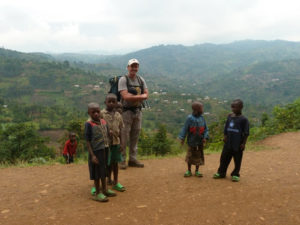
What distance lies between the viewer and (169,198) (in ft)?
11.1

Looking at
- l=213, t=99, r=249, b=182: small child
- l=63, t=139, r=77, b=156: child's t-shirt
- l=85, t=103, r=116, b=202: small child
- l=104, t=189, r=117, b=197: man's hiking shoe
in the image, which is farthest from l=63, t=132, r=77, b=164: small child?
l=213, t=99, r=249, b=182: small child

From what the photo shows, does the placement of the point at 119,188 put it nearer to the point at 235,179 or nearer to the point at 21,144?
the point at 235,179

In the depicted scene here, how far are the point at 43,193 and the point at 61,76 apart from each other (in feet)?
336

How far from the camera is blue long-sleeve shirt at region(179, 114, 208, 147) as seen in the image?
3.99m

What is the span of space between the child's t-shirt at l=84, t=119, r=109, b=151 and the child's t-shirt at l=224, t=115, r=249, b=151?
2.04 meters

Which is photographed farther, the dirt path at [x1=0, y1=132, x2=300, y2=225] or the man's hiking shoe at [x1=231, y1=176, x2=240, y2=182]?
the man's hiking shoe at [x1=231, y1=176, x2=240, y2=182]

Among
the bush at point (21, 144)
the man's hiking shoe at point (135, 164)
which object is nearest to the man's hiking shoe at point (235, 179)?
the man's hiking shoe at point (135, 164)

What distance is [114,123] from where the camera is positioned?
3.58 meters

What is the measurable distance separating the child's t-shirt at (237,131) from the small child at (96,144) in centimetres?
199

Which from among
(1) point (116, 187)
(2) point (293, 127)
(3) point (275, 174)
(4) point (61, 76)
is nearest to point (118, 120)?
(1) point (116, 187)

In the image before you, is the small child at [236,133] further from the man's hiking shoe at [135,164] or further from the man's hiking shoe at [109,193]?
the man's hiking shoe at [109,193]

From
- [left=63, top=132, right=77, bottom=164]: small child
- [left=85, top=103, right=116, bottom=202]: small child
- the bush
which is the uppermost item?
[left=85, top=103, right=116, bottom=202]: small child

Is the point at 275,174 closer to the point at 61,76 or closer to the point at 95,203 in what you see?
the point at 95,203

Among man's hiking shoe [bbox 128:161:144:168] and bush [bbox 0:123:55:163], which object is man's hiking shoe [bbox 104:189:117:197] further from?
bush [bbox 0:123:55:163]
